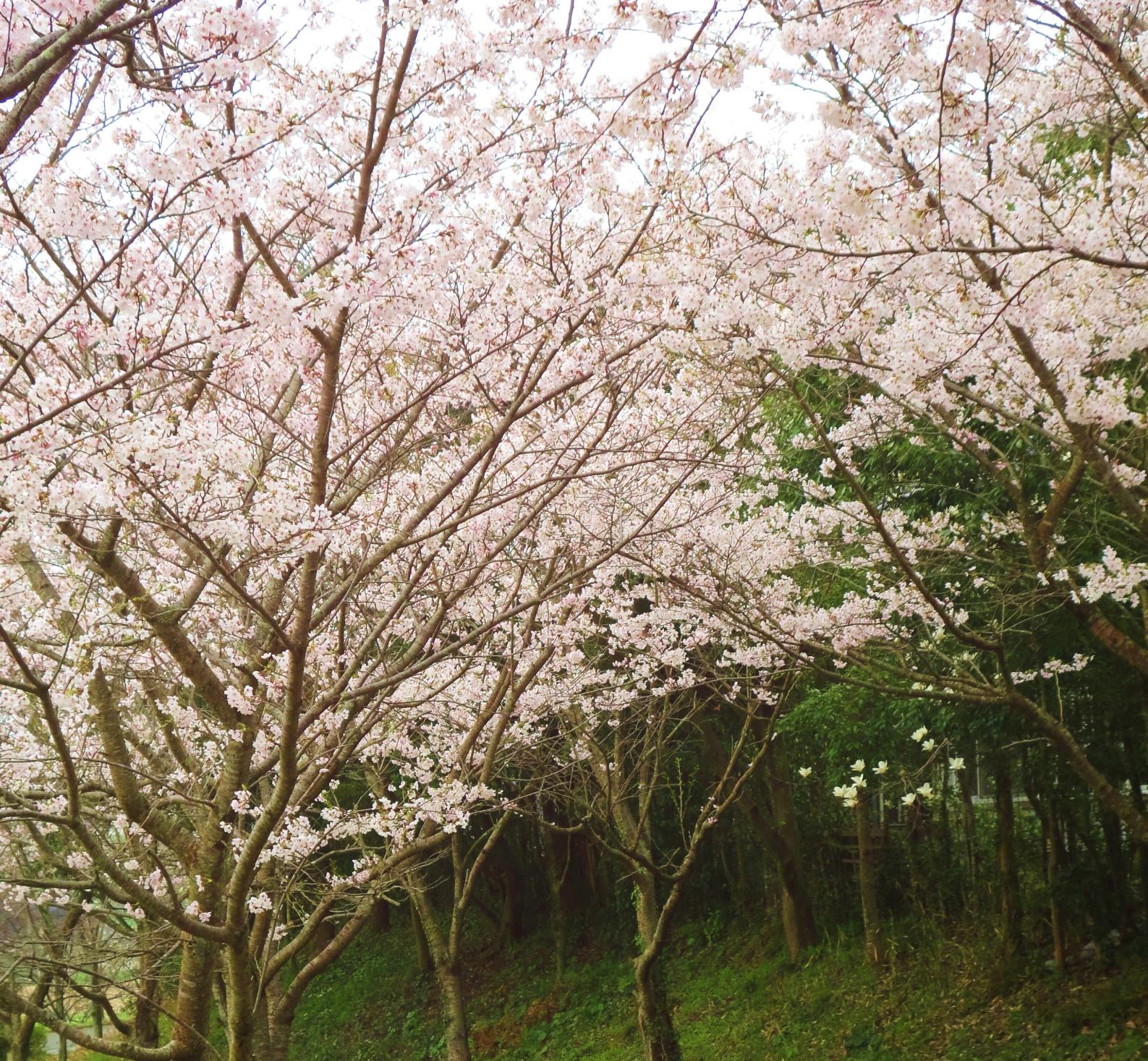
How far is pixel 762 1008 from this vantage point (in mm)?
9570

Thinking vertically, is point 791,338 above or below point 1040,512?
above

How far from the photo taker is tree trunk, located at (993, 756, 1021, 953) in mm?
8078

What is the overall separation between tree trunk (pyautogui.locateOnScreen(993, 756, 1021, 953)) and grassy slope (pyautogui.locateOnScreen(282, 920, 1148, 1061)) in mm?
275

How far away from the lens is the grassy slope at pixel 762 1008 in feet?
A: 23.2

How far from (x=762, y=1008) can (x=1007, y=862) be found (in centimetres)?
299

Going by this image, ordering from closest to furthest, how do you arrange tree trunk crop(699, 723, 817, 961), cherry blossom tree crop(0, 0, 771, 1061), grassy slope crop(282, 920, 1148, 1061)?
cherry blossom tree crop(0, 0, 771, 1061) < grassy slope crop(282, 920, 1148, 1061) < tree trunk crop(699, 723, 817, 961)

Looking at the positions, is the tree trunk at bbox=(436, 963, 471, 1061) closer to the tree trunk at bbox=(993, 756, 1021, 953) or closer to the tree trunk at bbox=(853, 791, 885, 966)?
the tree trunk at bbox=(853, 791, 885, 966)

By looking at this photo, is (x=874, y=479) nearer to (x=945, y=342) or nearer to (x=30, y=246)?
(x=945, y=342)

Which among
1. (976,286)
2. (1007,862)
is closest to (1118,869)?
(1007,862)

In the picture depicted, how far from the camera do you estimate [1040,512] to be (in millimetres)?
5648

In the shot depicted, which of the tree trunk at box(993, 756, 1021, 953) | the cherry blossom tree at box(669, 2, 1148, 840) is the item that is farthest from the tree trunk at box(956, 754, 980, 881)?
the cherry blossom tree at box(669, 2, 1148, 840)

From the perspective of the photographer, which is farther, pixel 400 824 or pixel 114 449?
pixel 400 824

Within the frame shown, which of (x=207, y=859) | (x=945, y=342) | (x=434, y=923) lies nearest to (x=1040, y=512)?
(x=945, y=342)

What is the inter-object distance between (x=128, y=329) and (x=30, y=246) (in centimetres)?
175
